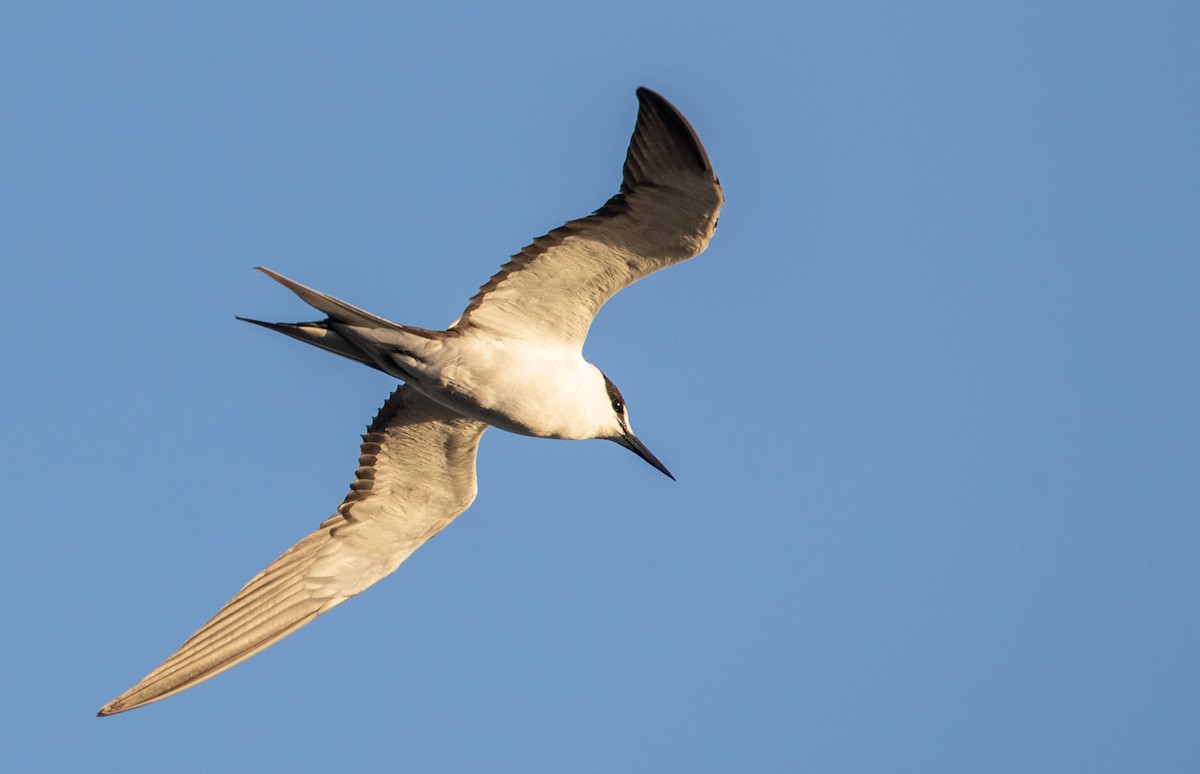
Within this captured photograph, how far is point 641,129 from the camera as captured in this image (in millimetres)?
9406

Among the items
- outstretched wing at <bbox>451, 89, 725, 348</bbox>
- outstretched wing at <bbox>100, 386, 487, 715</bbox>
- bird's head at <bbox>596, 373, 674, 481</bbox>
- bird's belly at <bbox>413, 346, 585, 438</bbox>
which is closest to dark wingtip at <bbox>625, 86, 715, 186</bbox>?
outstretched wing at <bbox>451, 89, 725, 348</bbox>

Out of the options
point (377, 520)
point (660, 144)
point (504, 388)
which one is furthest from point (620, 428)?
point (660, 144)

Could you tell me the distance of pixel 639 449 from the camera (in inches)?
448

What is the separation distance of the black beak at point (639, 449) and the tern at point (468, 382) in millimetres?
11

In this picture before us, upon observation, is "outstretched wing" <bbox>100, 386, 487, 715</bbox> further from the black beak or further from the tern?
the black beak

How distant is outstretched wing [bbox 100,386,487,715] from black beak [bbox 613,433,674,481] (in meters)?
1.21

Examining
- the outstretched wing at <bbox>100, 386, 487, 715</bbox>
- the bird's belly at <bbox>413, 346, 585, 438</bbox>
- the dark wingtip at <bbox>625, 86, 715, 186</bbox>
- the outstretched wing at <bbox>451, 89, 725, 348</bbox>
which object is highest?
the dark wingtip at <bbox>625, 86, 715, 186</bbox>

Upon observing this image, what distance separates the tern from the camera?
9586 mm

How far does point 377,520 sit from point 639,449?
2.23 meters

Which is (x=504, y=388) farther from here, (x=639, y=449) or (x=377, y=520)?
(x=377, y=520)

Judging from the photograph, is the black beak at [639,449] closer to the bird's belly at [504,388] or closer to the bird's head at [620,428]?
the bird's head at [620,428]

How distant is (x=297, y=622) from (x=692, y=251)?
4269 millimetres

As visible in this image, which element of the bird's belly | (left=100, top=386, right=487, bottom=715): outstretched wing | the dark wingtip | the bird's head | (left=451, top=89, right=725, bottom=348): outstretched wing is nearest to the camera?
the dark wingtip

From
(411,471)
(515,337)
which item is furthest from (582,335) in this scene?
(411,471)
